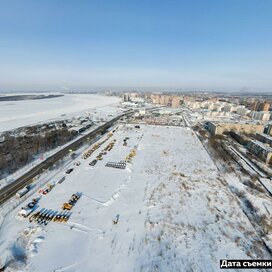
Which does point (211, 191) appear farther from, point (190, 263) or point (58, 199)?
point (58, 199)

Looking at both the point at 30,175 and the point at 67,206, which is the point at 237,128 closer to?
the point at 67,206

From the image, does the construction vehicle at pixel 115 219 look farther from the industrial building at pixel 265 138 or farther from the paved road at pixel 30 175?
the industrial building at pixel 265 138

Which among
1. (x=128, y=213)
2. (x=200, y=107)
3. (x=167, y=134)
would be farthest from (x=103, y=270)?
(x=200, y=107)

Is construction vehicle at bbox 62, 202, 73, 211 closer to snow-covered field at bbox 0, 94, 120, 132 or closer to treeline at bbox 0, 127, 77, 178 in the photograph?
treeline at bbox 0, 127, 77, 178

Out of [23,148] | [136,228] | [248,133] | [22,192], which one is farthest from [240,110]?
[22,192]

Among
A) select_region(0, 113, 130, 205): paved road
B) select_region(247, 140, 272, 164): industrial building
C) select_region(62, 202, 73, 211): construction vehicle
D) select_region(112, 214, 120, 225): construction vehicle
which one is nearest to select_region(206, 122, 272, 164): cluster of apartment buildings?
select_region(247, 140, 272, 164): industrial building
